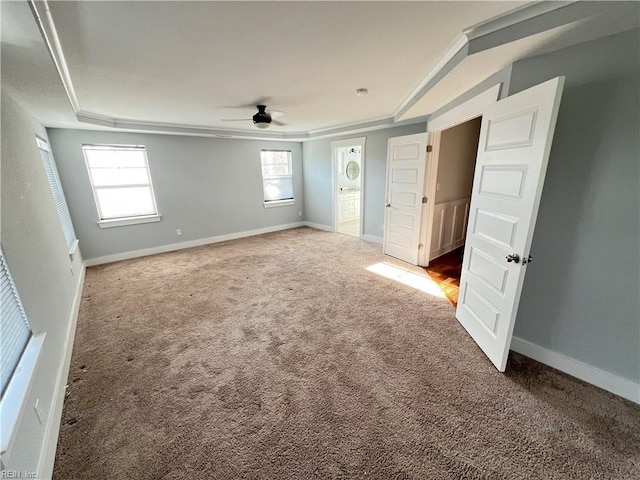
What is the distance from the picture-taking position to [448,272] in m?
3.53

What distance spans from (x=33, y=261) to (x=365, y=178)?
443cm

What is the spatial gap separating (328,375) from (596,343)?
72.4 inches

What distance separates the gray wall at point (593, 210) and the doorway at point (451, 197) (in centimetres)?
147

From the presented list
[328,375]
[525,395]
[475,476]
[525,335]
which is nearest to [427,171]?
[525,335]

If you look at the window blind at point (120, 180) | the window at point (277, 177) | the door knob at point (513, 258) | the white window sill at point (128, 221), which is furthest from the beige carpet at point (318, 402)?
the window at point (277, 177)

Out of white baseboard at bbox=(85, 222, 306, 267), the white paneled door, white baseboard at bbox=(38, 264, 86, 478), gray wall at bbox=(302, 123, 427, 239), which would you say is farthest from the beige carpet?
gray wall at bbox=(302, 123, 427, 239)

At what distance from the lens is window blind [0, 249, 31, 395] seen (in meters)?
1.10

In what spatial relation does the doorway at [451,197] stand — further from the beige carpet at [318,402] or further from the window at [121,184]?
the window at [121,184]

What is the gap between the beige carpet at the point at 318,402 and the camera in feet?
4.18

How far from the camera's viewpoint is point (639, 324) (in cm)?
150

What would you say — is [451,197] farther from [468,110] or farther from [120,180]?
[120,180]

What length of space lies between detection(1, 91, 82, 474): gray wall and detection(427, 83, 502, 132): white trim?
339 centimetres

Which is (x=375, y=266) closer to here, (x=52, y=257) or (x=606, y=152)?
(x=606, y=152)

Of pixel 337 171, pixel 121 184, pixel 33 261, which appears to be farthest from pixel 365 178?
pixel 33 261
